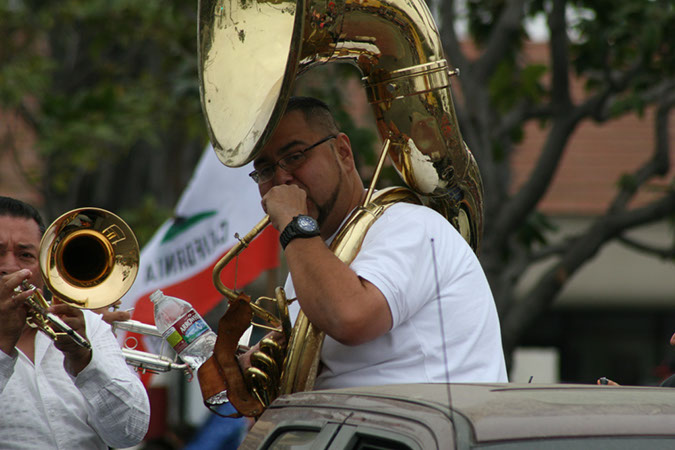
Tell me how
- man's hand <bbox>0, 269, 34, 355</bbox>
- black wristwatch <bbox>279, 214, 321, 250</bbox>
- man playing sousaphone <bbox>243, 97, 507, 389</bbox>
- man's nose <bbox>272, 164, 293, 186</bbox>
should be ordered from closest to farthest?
man playing sousaphone <bbox>243, 97, 507, 389</bbox>, black wristwatch <bbox>279, 214, 321, 250</bbox>, man's hand <bbox>0, 269, 34, 355</bbox>, man's nose <bbox>272, 164, 293, 186</bbox>

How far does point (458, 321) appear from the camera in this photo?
2857mm

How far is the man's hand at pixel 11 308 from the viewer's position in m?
2.93

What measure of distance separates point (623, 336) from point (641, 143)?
2.31 meters

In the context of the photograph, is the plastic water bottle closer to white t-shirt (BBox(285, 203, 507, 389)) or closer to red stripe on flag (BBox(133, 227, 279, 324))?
white t-shirt (BBox(285, 203, 507, 389))

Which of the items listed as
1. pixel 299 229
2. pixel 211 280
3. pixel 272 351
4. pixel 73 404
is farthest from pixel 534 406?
pixel 211 280

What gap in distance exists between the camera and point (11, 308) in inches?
116

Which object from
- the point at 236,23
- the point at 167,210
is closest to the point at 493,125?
the point at 167,210

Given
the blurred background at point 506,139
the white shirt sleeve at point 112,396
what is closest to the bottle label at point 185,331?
the white shirt sleeve at point 112,396

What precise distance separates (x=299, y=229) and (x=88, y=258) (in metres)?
0.83

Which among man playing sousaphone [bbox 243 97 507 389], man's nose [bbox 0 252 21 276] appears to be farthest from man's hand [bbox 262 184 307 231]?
man's nose [bbox 0 252 21 276]

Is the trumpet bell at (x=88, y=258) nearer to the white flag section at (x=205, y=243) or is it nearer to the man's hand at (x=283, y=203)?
the man's hand at (x=283, y=203)

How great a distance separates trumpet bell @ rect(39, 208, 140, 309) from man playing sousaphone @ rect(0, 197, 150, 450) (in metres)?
0.07

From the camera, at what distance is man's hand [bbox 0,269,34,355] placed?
9.60 ft

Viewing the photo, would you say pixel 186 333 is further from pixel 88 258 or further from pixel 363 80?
pixel 363 80
